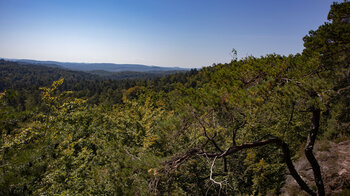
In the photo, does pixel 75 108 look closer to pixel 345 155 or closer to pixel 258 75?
pixel 258 75

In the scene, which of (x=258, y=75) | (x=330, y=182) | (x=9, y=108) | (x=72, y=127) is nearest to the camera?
(x=9, y=108)

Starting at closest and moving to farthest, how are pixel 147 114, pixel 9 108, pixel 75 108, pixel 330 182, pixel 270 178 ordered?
pixel 9 108
pixel 330 182
pixel 270 178
pixel 75 108
pixel 147 114

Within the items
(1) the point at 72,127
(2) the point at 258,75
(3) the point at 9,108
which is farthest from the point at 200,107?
(1) the point at 72,127

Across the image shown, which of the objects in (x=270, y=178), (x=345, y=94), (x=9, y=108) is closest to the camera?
(x=345, y=94)

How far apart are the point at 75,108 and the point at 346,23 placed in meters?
12.9

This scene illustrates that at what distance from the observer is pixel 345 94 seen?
3.56m

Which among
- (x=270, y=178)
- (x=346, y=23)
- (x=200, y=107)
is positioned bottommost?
(x=270, y=178)

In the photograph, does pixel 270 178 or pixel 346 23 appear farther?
pixel 270 178

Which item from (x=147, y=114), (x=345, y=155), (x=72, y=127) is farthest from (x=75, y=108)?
(x=345, y=155)

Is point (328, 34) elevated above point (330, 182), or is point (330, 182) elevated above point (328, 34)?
point (328, 34)

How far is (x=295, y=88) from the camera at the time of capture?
3.58 m

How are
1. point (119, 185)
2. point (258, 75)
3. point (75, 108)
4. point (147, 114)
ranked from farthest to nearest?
point (147, 114) → point (75, 108) → point (119, 185) → point (258, 75)

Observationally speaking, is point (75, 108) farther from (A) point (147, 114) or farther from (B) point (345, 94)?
(B) point (345, 94)

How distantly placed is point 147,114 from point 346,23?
10.8 m
